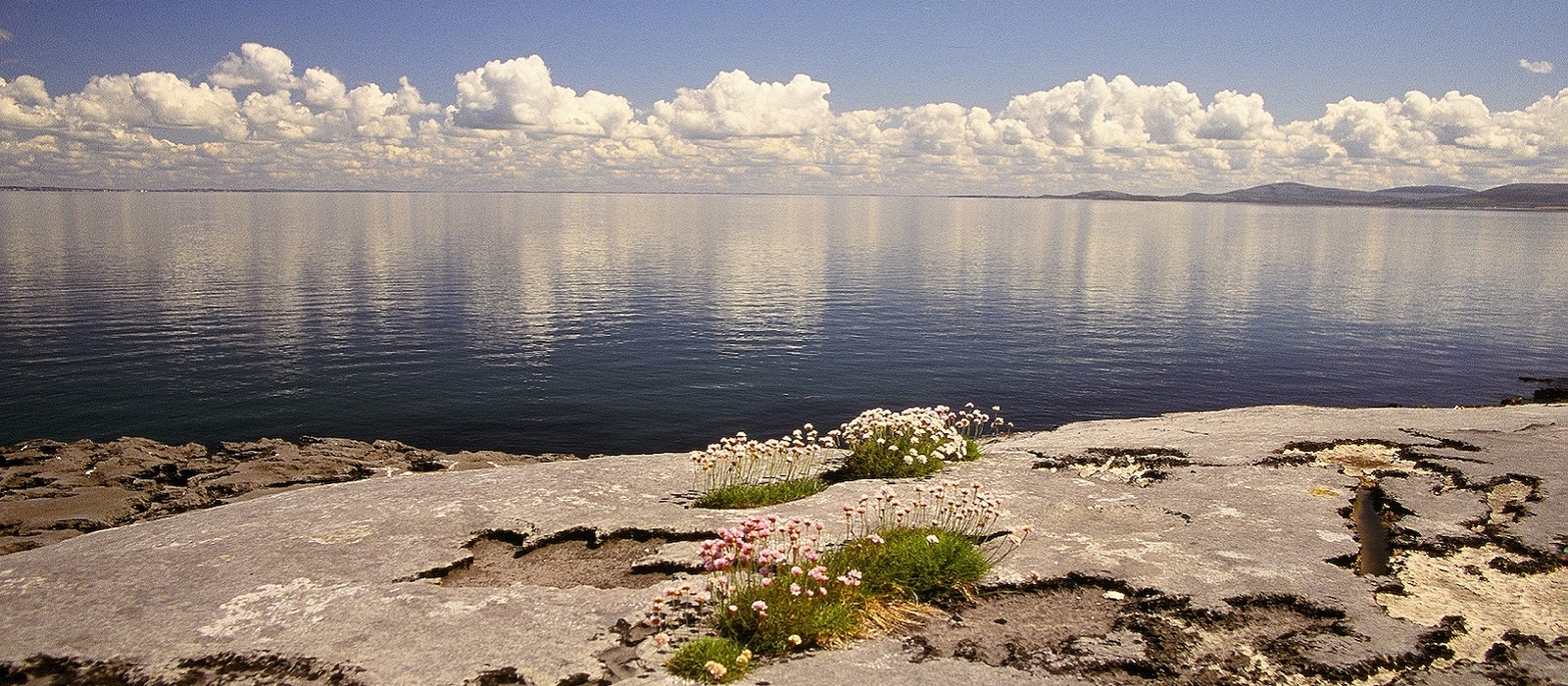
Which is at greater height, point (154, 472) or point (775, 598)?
point (775, 598)

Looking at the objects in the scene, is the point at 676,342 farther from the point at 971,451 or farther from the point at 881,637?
the point at 881,637

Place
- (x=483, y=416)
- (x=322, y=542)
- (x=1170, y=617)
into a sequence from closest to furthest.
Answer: (x=1170, y=617) → (x=322, y=542) → (x=483, y=416)

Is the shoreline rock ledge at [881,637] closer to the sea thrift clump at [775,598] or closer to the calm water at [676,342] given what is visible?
the sea thrift clump at [775,598]

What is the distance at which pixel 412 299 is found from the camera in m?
45.5

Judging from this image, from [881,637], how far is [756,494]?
417 centimetres

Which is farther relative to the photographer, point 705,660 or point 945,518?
point 945,518

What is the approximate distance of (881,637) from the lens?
7.53 metres

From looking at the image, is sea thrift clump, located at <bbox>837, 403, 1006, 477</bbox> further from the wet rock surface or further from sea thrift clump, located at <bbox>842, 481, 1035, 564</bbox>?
the wet rock surface

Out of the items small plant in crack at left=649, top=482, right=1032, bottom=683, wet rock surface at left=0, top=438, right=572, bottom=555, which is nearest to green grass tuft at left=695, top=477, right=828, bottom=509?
small plant in crack at left=649, top=482, right=1032, bottom=683

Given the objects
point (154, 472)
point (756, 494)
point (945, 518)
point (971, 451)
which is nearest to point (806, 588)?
point (945, 518)

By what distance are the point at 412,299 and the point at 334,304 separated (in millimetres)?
3850

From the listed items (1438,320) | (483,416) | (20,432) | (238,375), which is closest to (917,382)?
(483,416)

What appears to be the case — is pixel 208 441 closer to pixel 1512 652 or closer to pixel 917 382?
pixel 917 382

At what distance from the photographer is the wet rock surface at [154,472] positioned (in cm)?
1397
